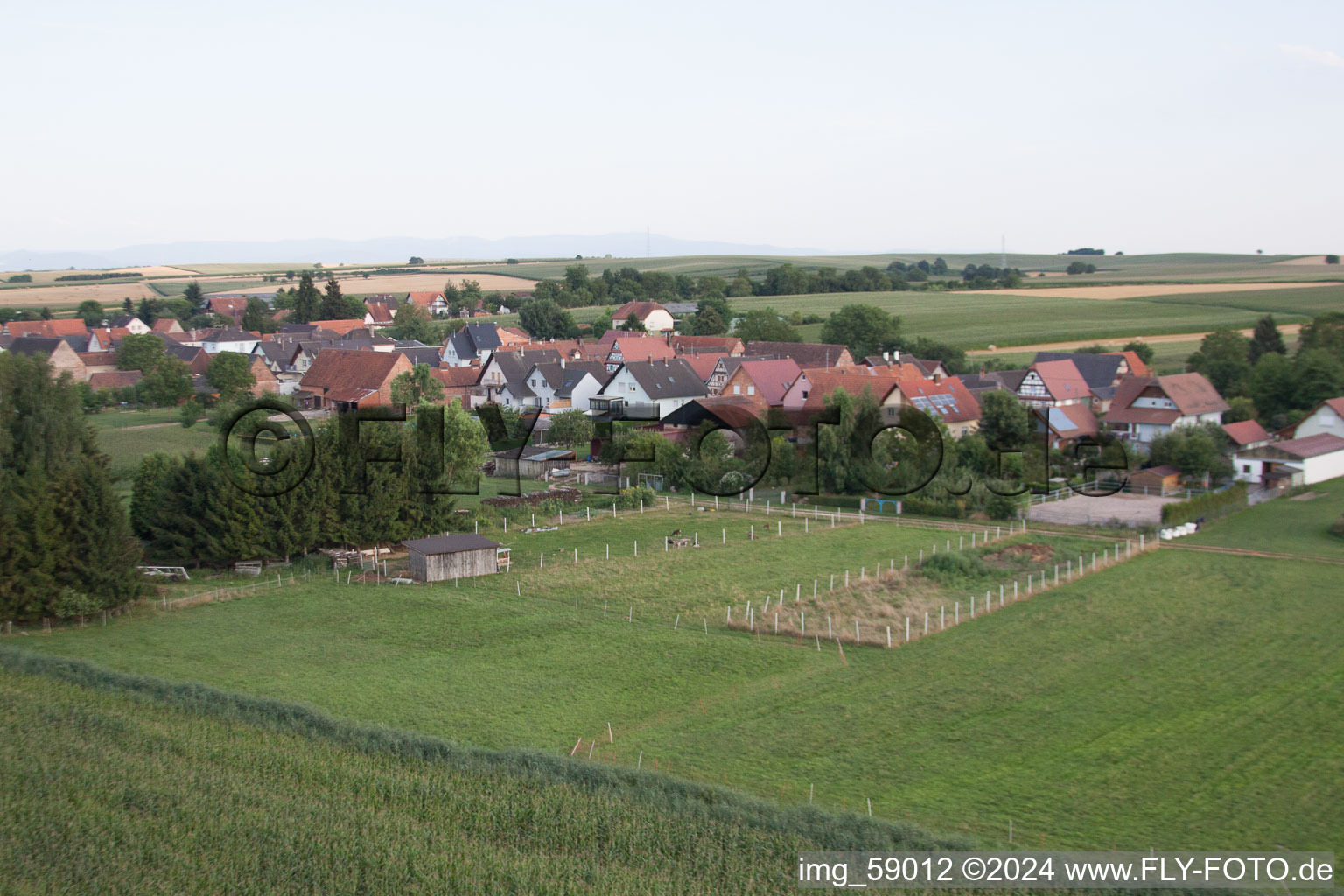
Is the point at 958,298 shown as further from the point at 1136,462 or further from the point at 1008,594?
the point at 1008,594

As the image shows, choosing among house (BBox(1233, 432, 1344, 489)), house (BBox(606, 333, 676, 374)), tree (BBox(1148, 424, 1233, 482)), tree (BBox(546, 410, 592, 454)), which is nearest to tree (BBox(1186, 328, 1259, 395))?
house (BBox(1233, 432, 1344, 489))

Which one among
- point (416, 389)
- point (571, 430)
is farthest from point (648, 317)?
point (571, 430)

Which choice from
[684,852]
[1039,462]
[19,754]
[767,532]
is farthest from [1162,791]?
[1039,462]

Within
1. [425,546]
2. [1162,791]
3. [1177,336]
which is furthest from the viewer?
[1177,336]

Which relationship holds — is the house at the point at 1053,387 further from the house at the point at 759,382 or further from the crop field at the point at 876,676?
the crop field at the point at 876,676

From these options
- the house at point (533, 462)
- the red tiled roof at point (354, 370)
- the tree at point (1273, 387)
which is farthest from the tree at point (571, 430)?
the tree at point (1273, 387)

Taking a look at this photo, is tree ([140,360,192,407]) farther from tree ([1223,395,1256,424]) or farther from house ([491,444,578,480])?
tree ([1223,395,1256,424])

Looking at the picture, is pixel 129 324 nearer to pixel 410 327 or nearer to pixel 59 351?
pixel 59 351
